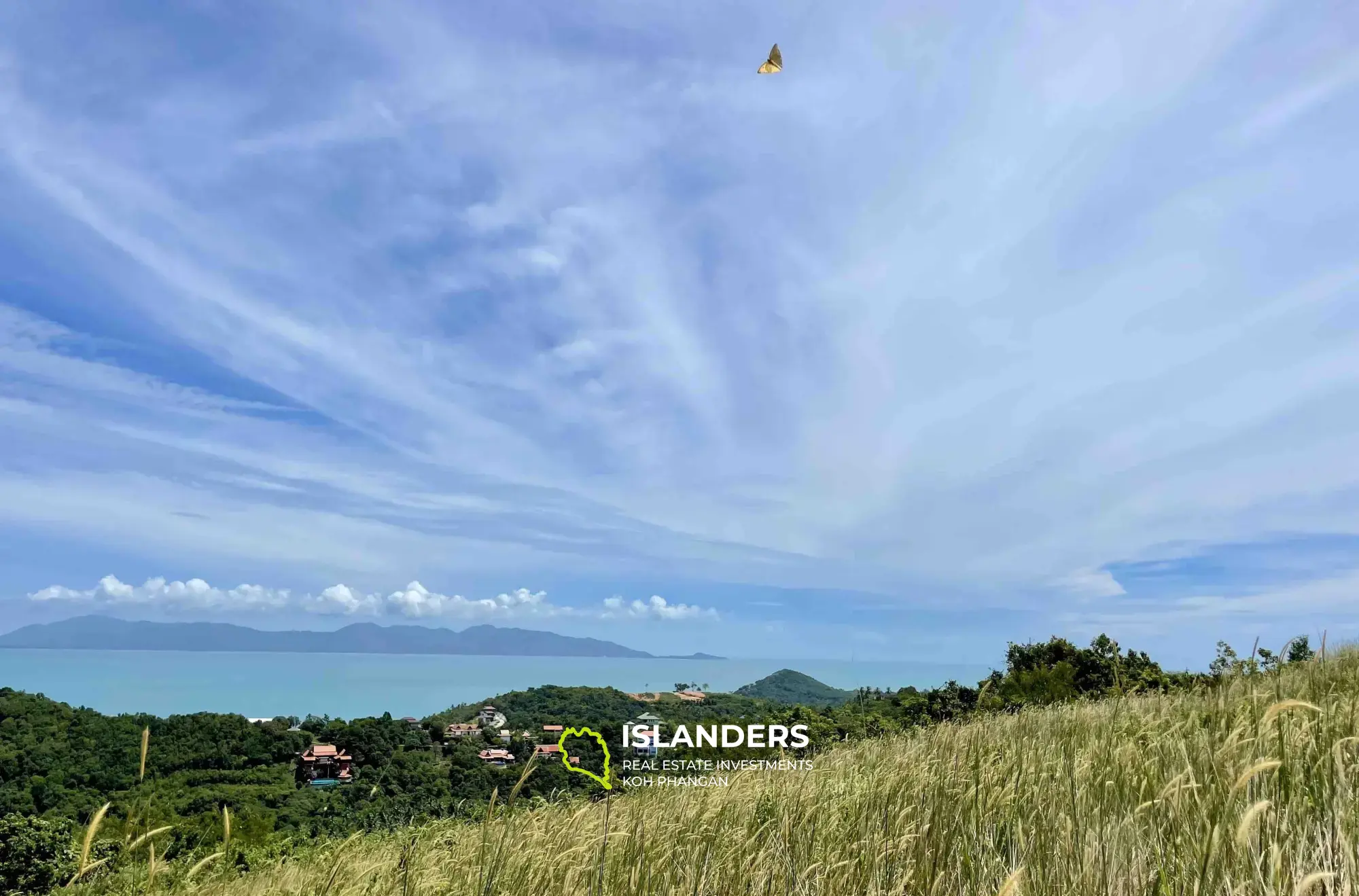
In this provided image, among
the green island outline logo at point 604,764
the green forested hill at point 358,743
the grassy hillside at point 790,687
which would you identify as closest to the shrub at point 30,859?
the green forested hill at point 358,743

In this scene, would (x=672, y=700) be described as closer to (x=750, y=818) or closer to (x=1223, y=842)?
(x=750, y=818)

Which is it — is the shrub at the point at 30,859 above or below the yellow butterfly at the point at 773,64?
below

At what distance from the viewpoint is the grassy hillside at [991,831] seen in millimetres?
2422

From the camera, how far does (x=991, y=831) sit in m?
3.23

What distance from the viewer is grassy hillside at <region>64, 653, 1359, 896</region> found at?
2422mm

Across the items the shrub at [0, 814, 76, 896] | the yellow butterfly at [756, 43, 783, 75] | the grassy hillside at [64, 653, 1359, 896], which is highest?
the yellow butterfly at [756, 43, 783, 75]

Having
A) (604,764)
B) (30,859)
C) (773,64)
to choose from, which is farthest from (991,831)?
(30,859)

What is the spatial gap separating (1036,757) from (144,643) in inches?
9487

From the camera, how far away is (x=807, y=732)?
53.9 feet

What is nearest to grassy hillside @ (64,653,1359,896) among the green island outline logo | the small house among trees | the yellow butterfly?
the green island outline logo

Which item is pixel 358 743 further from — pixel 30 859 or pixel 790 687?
pixel 790 687

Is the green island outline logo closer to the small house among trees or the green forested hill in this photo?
the green forested hill

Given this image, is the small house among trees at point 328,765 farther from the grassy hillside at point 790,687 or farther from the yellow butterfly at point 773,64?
the yellow butterfly at point 773,64

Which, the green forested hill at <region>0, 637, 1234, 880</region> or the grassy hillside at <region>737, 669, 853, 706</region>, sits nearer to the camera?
the green forested hill at <region>0, 637, 1234, 880</region>
